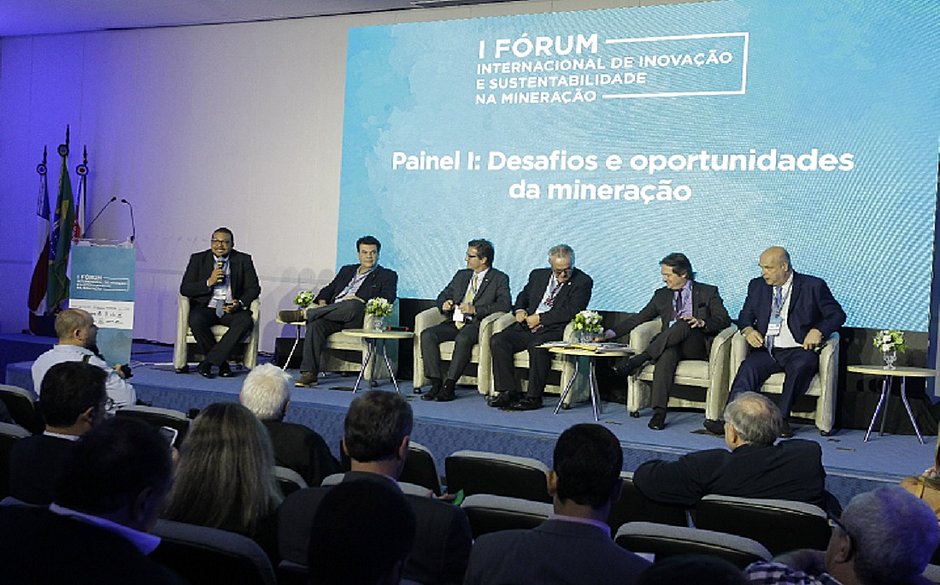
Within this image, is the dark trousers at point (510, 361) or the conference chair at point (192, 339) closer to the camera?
the dark trousers at point (510, 361)

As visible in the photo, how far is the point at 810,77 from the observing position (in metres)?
6.79

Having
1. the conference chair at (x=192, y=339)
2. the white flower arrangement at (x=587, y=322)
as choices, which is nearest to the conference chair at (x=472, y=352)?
the white flower arrangement at (x=587, y=322)

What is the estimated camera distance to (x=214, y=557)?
6.43 feet

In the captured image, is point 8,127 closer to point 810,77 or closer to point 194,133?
point 194,133

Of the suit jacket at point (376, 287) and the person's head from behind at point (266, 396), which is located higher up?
the suit jacket at point (376, 287)

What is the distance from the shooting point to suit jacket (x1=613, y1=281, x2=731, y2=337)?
6707 millimetres

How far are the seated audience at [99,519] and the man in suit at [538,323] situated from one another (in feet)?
17.2

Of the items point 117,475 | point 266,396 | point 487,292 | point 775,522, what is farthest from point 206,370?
point 117,475

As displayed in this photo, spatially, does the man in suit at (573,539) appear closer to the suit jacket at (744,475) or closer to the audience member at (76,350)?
the suit jacket at (744,475)

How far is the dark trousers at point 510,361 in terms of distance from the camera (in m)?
6.90

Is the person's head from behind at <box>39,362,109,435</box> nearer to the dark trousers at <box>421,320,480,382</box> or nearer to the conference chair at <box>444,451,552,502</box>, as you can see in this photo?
the conference chair at <box>444,451,552,502</box>

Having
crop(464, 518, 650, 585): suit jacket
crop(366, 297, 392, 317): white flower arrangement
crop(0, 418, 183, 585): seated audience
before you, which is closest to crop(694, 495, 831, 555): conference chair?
crop(464, 518, 650, 585): suit jacket

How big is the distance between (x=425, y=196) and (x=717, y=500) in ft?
17.6

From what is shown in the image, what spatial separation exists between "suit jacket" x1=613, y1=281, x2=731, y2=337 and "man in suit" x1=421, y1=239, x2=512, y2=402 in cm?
93
